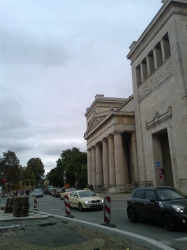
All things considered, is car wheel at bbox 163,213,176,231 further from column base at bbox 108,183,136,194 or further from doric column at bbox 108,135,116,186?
doric column at bbox 108,135,116,186

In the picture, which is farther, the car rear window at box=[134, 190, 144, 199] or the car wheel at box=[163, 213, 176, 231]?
the car rear window at box=[134, 190, 144, 199]

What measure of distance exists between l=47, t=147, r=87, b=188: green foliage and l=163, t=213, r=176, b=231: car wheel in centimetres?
5672

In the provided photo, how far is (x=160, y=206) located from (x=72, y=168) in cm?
7606

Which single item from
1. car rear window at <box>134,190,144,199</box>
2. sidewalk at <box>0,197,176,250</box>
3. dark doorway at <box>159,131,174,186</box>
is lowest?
sidewalk at <box>0,197,176,250</box>

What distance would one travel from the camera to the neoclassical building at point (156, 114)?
27.0 metres

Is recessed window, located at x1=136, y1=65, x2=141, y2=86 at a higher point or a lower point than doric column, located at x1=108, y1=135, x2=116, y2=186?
higher

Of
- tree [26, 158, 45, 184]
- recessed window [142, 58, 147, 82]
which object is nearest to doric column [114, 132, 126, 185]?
recessed window [142, 58, 147, 82]

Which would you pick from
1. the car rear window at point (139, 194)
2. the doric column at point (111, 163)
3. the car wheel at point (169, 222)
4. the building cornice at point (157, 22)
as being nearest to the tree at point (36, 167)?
the doric column at point (111, 163)

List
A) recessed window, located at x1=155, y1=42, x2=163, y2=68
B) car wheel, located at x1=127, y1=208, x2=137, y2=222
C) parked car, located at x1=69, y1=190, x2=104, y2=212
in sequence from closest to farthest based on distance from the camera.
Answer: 1. car wheel, located at x1=127, y1=208, x2=137, y2=222
2. parked car, located at x1=69, y1=190, x2=104, y2=212
3. recessed window, located at x1=155, y1=42, x2=163, y2=68

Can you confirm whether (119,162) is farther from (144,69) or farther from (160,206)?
(160,206)

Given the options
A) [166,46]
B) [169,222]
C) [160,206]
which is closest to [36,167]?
[166,46]

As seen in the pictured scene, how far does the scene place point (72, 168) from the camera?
8431 centimetres

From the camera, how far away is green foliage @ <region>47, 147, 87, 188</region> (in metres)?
73.1

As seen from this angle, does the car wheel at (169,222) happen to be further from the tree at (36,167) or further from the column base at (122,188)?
the tree at (36,167)
